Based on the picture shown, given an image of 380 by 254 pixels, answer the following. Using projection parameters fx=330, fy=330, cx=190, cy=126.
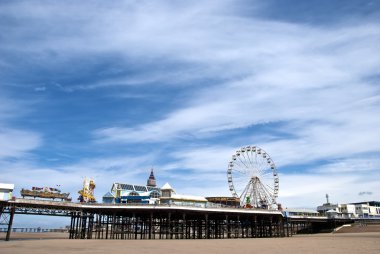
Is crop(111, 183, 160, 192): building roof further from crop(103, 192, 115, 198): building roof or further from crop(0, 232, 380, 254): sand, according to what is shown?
crop(0, 232, 380, 254): sand

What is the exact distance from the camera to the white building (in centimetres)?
5172

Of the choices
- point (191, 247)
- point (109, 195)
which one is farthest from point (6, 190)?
point (191, 247)

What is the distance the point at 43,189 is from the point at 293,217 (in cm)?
6960

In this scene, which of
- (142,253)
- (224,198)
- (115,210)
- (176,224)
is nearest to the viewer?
(142,253)

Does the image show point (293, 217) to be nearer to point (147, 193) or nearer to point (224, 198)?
point (224, 198)

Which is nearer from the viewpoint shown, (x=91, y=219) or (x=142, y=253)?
(x=142, y=253)

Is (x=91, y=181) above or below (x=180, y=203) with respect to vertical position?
above

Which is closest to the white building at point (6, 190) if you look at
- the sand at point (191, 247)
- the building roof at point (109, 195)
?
the sand at point (191, 247)

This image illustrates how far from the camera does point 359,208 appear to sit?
14575 centimetres

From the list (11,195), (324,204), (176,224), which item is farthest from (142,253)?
(324,204)

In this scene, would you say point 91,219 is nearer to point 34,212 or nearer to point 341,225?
point 34,212

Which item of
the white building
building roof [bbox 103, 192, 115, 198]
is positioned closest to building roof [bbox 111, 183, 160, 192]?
building roof [bbox 103, 192, 115, 198]

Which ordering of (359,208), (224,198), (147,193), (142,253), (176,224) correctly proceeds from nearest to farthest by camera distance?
(142,253) < (147,193) < (176,224) < (224,198) < (359,208)

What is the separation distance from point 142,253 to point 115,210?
35240mm
